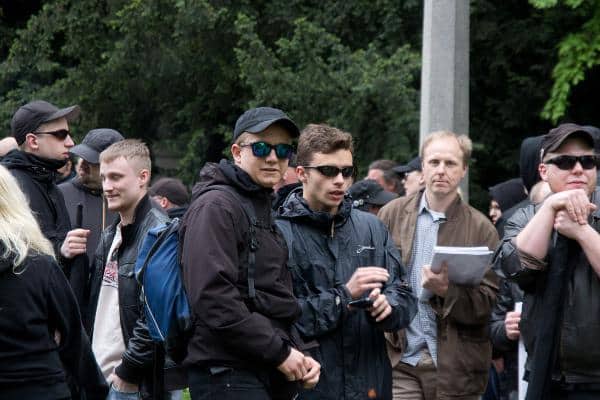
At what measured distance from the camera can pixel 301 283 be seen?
528 cm

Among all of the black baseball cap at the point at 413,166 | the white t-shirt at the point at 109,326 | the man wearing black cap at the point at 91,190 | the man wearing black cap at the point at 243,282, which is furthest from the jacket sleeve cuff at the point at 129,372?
the black baseball cap at the point at 413,166

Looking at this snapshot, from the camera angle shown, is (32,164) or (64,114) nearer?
(32,164)

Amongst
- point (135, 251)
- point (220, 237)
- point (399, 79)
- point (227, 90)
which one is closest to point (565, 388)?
point (220, 237)

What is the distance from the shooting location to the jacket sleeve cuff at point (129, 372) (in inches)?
223

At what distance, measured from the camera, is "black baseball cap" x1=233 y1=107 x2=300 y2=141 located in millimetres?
4828

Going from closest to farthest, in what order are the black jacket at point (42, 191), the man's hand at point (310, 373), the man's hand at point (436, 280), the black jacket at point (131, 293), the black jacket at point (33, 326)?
the black jacket at point (33, 326) → the man's hand at point (310, 373) → the black jacket at point (131, 293) → the man's hand at point (436, 280) → the black jacket at point (42, 191)

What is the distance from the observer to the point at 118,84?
16.0 m

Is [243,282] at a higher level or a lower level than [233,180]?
lower

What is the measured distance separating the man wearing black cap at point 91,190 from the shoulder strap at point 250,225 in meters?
2.90

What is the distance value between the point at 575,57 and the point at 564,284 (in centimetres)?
1007

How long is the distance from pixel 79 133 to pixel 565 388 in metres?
12.0

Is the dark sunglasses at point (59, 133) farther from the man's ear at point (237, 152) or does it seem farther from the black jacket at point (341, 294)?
the man's ear at point (237, 152)

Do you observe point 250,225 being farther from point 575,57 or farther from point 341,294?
point 575,57

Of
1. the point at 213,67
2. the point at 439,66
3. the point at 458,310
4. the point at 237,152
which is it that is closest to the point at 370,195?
the point at 439,66
